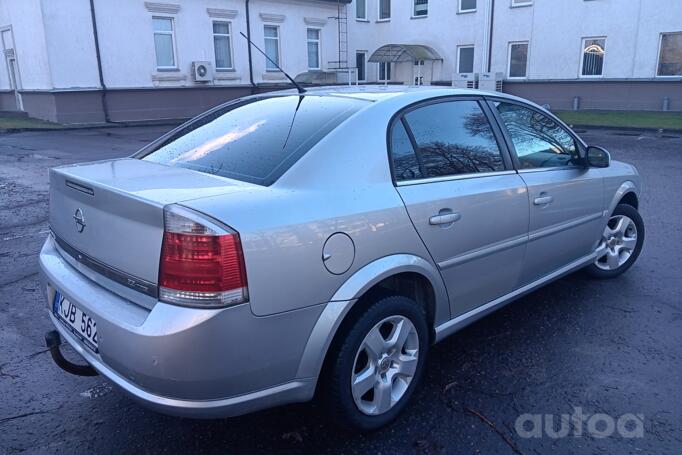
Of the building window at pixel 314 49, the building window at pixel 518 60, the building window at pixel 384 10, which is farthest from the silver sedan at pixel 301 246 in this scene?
the building window at pixel 384 10

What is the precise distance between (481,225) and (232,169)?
4.69 ft

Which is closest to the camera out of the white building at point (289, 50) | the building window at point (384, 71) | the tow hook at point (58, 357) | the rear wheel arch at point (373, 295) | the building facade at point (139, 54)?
the rear wheel arch at point (373, 295)

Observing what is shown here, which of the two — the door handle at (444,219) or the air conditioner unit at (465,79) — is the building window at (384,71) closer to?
the air conditioner unit at (465,79)

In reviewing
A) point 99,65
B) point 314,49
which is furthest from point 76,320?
point 314,49

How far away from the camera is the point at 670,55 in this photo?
21.8 m

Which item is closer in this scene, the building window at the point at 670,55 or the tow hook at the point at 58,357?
the tow hook at the point at 58,357

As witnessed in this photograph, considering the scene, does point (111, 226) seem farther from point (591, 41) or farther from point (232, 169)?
point (591, 41)

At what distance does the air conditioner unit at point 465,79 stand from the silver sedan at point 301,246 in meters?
23.9

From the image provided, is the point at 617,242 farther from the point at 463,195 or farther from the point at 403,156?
the point at 403,156

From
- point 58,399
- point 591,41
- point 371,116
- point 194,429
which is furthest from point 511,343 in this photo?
point 591,41

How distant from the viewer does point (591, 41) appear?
2353 centimetres

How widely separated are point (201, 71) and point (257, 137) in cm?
2102

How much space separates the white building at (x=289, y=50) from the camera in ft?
65.2

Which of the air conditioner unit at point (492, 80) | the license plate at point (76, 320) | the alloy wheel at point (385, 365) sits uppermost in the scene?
the air conditioner unit at point (492, 80)
